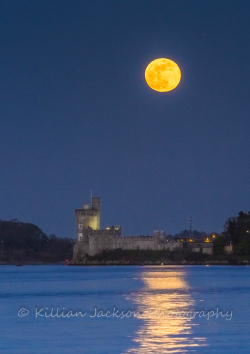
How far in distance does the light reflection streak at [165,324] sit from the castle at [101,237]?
4902 centimetres

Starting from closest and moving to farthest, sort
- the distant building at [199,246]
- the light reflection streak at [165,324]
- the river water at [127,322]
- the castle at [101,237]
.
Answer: the light reflection streak at [165,324] < the river water at [127,322] < the castle at [101,237] < the distant building at [199,246]

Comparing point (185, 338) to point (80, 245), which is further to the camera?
point (80, 245)

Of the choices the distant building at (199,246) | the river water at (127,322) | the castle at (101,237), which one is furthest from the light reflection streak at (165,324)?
the distant building at (199,246)

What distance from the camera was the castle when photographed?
88125 mm

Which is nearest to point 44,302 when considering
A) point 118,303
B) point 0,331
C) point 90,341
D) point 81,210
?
point 118,303

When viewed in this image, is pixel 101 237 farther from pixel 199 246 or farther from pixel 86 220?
pixel 199 246

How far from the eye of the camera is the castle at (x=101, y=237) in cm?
8812

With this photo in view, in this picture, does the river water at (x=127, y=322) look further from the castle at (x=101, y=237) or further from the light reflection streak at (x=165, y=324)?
the castle at (x=101, y=237)

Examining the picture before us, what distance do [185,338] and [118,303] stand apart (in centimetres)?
1164

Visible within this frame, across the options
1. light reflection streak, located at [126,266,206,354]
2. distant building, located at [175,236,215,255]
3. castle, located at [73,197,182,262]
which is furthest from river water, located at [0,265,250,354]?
distant building, located at [175,236,215,255]

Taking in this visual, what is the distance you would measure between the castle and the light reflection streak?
4902cm

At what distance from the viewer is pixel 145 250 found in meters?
89.6

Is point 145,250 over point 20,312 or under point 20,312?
over

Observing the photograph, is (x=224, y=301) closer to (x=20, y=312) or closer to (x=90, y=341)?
(x=20, y=312)
